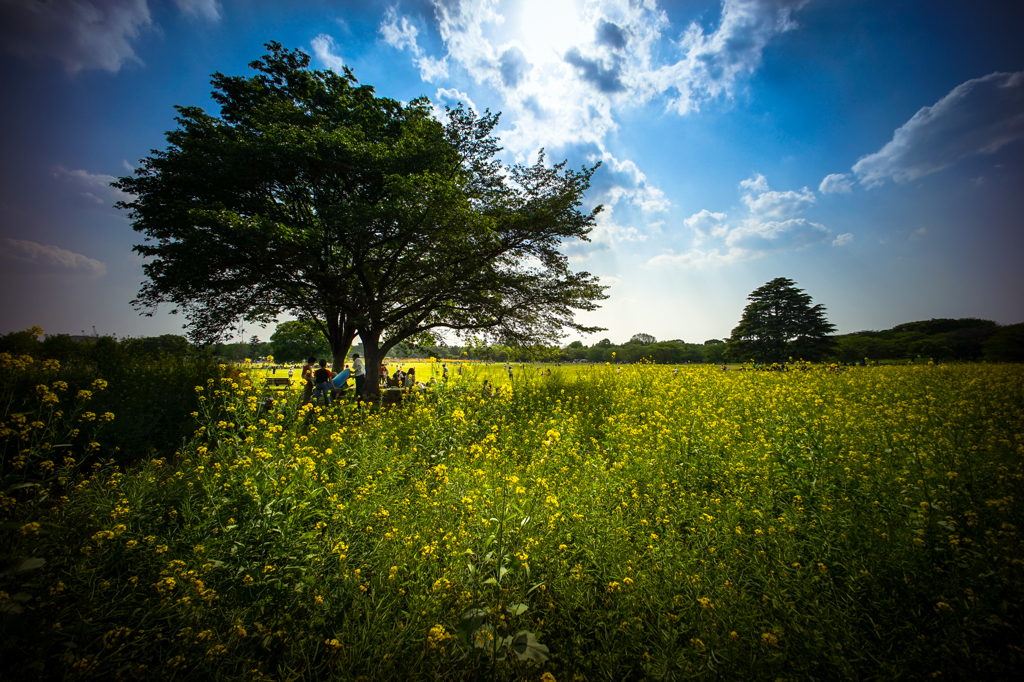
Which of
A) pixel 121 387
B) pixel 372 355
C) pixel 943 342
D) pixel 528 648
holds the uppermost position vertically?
pixel 943 342

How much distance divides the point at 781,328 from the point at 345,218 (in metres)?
51.4

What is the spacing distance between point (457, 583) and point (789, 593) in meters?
2.52

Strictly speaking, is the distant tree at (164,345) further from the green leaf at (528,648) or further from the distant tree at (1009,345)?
the distant tree at (1009,345)

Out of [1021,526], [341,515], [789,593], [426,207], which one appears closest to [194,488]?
[341,515]

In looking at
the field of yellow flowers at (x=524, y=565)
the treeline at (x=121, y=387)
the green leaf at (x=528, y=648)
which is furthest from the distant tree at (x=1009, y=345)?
the treeline at (x=121, y=387)

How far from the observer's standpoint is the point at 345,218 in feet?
31.1

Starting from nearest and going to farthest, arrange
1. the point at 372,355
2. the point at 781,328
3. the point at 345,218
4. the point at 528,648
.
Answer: the point at 528,648 → the point at 345,218 → the point at 372,355 → the point at 781,328

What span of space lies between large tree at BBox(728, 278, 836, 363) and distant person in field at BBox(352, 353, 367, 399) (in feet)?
152

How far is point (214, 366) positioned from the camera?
749cm

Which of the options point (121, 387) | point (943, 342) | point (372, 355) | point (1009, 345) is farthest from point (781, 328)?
point (121, 387)

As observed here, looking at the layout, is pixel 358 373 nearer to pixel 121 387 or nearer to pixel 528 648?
pixel 121 387

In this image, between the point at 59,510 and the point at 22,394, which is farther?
the point at 22,394

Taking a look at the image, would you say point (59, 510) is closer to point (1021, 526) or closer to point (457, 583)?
point (457, 583)

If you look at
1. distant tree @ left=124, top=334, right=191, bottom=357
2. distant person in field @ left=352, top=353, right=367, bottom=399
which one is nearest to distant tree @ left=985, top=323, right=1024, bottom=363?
distant person in field @ left=352, top=353, right=367, bottom=399
